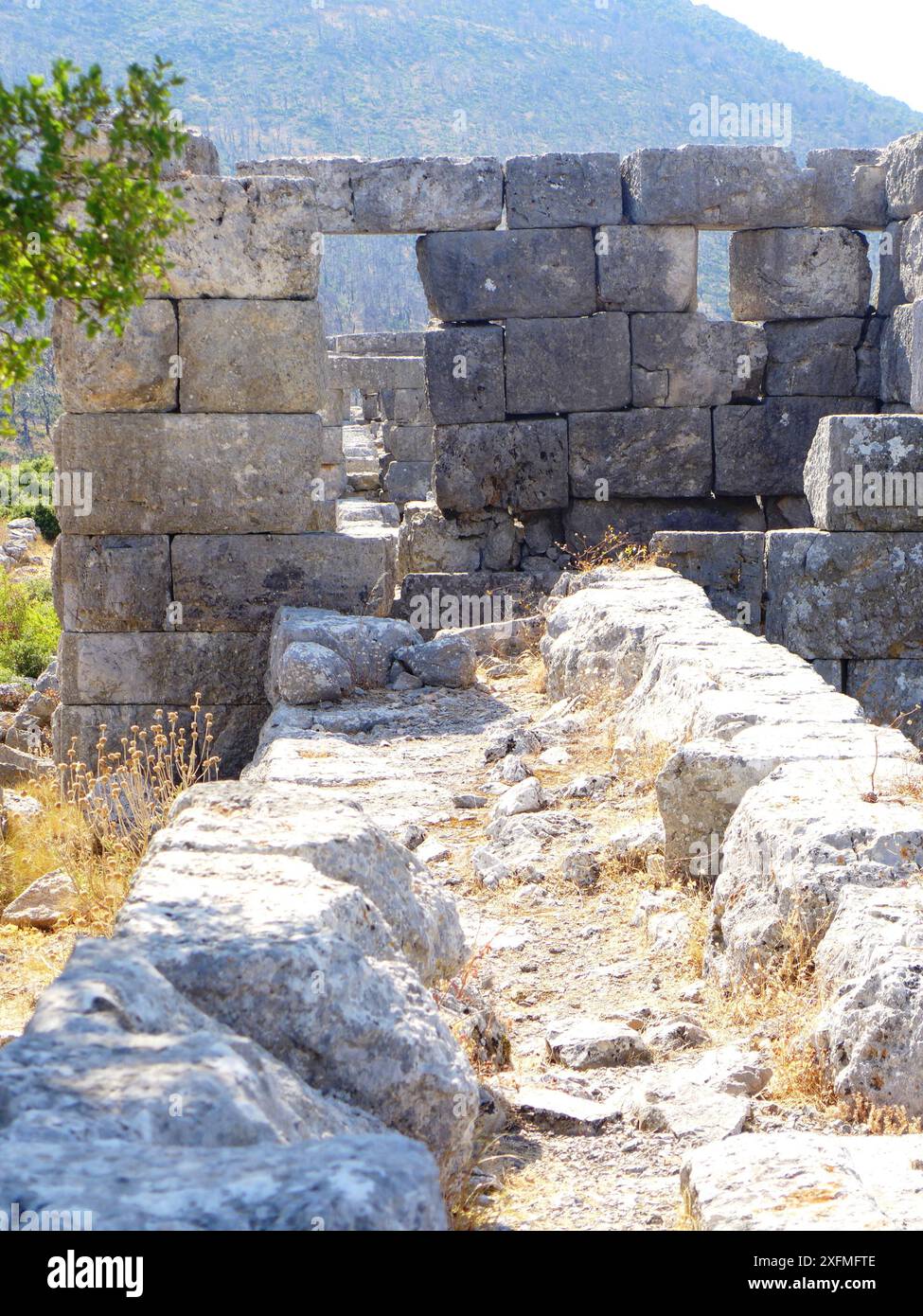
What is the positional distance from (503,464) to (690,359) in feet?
6.05

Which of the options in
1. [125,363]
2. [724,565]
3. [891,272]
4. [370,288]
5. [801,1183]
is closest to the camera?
[801,1183]

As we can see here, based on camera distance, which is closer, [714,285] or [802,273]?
[802,273]

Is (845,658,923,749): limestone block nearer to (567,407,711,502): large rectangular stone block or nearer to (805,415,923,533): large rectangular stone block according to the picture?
(805,415,923,533): large rectangular stone block

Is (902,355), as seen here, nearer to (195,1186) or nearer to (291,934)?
(291,934)

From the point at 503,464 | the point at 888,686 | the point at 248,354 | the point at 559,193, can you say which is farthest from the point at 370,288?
the point at 888,686

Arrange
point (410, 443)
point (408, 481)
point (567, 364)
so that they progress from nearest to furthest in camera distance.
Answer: point (567, 364) < point (408, 481) < point (410, 443)

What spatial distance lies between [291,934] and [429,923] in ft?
2.70

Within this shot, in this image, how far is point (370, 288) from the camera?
62594 millimetres

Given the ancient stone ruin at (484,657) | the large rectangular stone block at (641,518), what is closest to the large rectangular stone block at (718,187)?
the ancient stone ruin at (484,657)

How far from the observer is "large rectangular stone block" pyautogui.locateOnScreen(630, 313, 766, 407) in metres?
12.1

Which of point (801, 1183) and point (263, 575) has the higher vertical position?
point (263, 575)

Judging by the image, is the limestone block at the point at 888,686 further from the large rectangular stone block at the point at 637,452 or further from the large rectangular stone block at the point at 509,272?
the large rectangular stone block at the point at 509,272

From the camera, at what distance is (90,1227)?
1.68 meters

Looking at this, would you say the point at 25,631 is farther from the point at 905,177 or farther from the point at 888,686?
the point at 905,177
